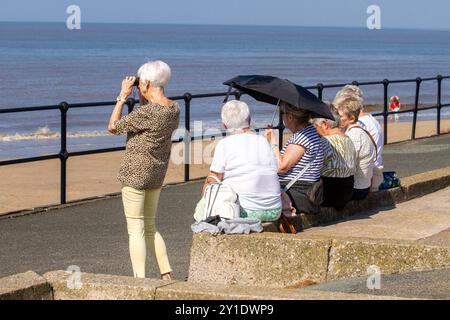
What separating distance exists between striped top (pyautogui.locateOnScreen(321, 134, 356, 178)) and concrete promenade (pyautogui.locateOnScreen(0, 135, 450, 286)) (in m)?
0.51

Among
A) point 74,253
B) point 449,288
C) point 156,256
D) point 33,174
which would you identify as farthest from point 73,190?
point 449,288

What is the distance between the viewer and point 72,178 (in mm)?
18234

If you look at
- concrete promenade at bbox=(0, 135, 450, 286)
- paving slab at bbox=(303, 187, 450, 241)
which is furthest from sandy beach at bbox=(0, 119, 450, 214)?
paving slab at bbox=(303, 187, 450, 241)

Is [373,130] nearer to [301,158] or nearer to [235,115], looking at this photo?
[301,158]

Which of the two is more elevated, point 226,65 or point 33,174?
point 226,65

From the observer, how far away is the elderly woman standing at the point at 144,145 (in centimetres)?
782

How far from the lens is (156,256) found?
819 cm

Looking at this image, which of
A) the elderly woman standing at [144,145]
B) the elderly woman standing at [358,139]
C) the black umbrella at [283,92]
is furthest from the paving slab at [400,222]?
the elderly woman standing at [144,145]

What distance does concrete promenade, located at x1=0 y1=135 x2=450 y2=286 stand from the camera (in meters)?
9.13

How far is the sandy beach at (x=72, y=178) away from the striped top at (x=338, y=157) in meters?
5.42

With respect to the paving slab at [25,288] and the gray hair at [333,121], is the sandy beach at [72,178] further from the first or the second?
the paving slab at [25,288]
